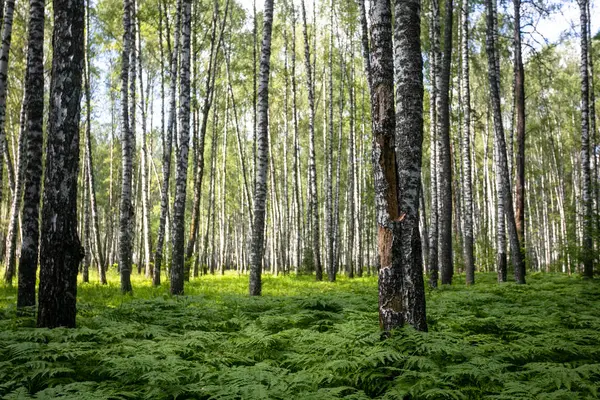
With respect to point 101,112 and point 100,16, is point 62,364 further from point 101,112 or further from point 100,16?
point 101,112

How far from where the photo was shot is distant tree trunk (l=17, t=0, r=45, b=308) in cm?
692

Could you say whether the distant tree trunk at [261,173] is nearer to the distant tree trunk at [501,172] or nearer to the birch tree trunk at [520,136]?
the distant tree trunk at [501,172]

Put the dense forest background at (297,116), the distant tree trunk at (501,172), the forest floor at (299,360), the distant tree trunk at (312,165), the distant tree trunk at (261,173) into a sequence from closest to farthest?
1. the forest floor at (299,360)
2. the distant tree trunk at (261,173)
3. the distant tree trunk at (501,172)
4. the dense forest background at (297,116)
5. the distant tree trunk at (312,165)

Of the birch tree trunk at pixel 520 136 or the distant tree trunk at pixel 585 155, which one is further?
A: the birch tree trunk at pixel 520 136

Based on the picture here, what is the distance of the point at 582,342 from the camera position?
4922 mm

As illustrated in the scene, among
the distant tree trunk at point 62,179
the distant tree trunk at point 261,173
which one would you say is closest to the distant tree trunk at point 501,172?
the distant tree trunk at point 261,173

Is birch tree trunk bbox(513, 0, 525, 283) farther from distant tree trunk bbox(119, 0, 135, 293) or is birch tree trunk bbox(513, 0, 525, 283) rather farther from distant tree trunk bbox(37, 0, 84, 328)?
distant tree trunk bbox(37, 0, 84, 328)

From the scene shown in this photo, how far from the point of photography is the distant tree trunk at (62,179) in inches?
200

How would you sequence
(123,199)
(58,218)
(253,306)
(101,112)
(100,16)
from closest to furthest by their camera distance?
(58,218) → (253,306) → (123,199) → (100,16) → (101,112)

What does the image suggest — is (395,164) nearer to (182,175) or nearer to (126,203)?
(182,175)

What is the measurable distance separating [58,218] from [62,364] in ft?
6.59

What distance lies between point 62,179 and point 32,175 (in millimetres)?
2494

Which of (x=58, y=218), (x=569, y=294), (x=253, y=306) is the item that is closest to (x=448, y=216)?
(x=569, y=294)

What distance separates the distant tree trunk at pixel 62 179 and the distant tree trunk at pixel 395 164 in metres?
3.90
